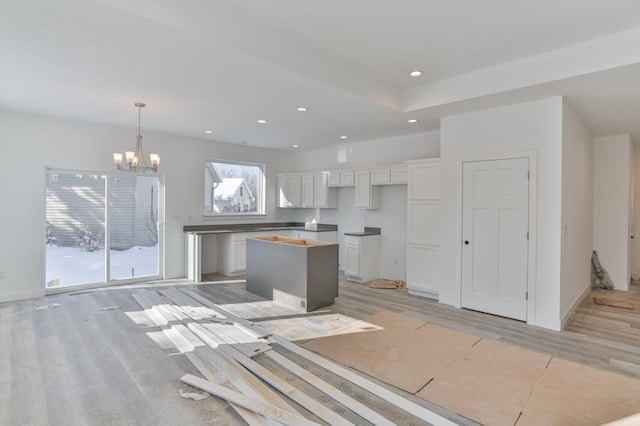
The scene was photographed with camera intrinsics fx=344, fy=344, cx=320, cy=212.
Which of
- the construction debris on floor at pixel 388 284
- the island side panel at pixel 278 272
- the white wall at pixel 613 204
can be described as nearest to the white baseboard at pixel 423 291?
the construction debris on floor at pixel 388 284

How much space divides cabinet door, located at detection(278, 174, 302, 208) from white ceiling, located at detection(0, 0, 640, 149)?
3064mm

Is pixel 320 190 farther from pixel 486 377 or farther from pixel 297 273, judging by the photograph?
pixel 486 377

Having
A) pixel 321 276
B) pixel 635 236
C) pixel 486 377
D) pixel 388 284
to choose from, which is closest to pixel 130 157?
pixel 321 276

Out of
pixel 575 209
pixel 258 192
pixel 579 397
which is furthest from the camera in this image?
pixel 258 192

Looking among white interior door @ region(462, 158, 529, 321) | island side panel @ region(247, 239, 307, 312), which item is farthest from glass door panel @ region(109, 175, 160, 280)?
white interior door @ region(462, 158, 529, 321)

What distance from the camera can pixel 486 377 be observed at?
2.91 meters

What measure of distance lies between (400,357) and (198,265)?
4461mm

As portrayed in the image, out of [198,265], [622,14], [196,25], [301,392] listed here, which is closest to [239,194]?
[198,265]

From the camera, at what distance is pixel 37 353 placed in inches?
131

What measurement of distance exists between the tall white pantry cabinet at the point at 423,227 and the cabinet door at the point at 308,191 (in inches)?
107

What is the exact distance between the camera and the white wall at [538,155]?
411 centimetres

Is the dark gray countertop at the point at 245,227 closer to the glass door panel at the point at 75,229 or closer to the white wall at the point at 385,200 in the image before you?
the white wall at the point at 385,200

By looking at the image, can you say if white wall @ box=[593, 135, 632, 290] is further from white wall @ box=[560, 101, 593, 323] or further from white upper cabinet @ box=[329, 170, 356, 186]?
white upper cabinet @ box=[329, 170, 356, 186]

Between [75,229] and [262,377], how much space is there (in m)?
4.80
